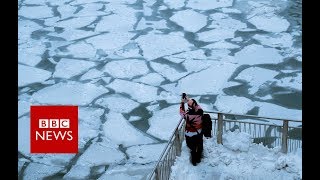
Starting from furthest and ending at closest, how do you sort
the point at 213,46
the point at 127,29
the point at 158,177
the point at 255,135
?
the point at 127,29 < the point at 213,46 < the point at 255,135 < the point at 158,177

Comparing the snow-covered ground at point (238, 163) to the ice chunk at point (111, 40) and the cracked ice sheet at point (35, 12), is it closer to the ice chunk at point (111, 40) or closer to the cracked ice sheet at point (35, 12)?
the ice chunk at point (111, 40)

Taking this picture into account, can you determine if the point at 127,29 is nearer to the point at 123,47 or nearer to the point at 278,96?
the point at 123,47

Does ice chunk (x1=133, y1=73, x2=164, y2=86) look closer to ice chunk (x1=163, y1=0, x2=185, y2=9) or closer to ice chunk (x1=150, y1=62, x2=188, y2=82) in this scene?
ice chunk (x1=150, y1=62, x2=188, y2=82)

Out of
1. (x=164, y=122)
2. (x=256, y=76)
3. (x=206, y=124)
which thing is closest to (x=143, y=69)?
(x=164, y=122)

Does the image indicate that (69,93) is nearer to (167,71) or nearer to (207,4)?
(167,71)

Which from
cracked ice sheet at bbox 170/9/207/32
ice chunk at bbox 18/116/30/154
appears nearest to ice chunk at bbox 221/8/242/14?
cracked ice sheet at bbox 170/9/207/32
